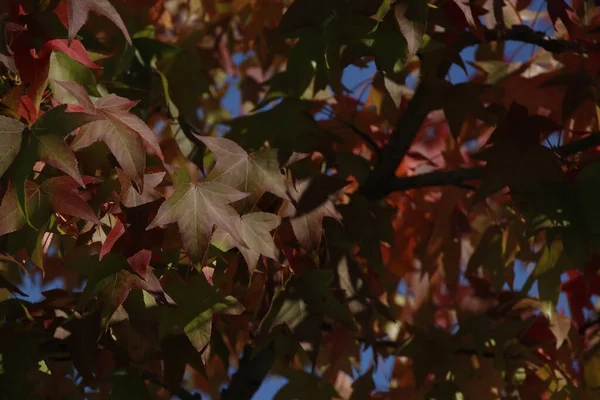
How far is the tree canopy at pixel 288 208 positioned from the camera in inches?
46.4

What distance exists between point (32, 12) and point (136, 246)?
0.41 meters

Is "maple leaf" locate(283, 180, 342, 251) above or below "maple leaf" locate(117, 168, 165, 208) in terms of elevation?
below

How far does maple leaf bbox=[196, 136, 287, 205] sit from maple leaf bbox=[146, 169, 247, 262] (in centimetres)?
10

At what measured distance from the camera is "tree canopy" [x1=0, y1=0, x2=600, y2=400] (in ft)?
3.86

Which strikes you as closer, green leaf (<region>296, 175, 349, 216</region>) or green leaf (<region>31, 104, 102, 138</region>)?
green leaf (<region>31, 104, 102, 138</region>)

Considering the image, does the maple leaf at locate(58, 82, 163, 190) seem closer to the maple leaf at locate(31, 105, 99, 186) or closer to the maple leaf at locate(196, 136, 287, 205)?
the maple leaf at locate(31, 105, 99, 186)

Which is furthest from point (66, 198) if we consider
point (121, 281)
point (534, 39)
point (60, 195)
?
point (534, 39)

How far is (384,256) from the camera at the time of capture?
213cm

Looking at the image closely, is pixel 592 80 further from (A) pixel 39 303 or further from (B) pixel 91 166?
(A) pixel 39 303

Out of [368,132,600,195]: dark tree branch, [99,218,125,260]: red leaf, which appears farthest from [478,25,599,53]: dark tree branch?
[99,218,125,260]: red leaf

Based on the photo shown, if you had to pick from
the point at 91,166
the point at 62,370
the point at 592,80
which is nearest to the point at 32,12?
the point at 91,166

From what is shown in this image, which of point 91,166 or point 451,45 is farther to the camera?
point 451,45

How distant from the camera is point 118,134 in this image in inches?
44.8

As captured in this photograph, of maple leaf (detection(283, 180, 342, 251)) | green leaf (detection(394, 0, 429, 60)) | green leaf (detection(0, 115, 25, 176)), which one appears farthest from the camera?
maple leaf (detection(283, 180, 342, 251))
